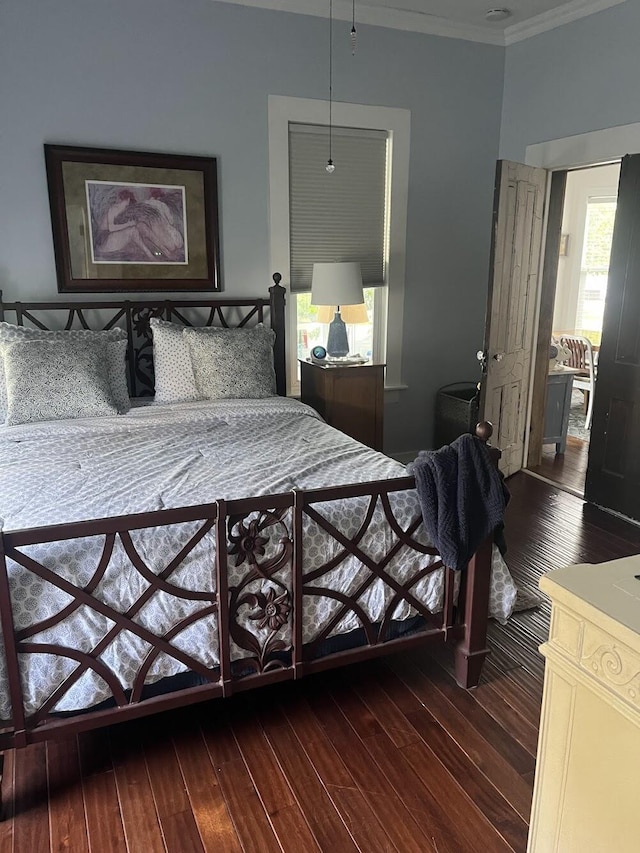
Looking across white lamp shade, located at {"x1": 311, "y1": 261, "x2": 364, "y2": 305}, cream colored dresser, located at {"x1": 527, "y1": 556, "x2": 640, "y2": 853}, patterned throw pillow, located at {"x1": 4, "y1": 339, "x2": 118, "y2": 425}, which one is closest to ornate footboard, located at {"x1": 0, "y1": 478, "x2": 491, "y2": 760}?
cream colored dresser, located at {"x1": 527, "y1": 556, "x2": 640, "y2": 853}

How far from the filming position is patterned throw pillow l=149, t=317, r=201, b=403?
356cm

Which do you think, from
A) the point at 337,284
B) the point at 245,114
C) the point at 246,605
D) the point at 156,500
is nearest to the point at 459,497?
the point at 246,605

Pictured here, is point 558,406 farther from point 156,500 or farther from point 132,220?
point 156,500

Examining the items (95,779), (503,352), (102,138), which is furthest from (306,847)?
(102,138)

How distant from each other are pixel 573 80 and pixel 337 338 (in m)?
2.11

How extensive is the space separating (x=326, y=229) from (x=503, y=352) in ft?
4.58

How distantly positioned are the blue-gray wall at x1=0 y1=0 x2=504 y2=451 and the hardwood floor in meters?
0.87

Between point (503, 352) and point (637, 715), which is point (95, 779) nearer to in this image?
point (637, 715)

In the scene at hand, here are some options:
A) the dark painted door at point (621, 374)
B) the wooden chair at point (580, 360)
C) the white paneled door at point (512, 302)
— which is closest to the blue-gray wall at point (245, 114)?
the white paneled door at point (512, 302)

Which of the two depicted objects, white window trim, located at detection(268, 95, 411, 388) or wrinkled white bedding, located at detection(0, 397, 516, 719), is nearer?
wrinkled white bedding, located at detection(0, 397, 516, 719)

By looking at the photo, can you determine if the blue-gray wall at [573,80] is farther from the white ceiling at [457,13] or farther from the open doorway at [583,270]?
the open doorway at [583,270]

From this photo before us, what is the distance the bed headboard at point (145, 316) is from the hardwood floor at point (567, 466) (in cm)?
201

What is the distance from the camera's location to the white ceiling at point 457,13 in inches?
150

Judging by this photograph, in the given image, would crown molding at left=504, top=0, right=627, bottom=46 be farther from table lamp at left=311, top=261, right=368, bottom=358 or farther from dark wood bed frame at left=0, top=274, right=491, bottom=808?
dark wood bed frame at left=0, top=274, right=491, bottom=808
